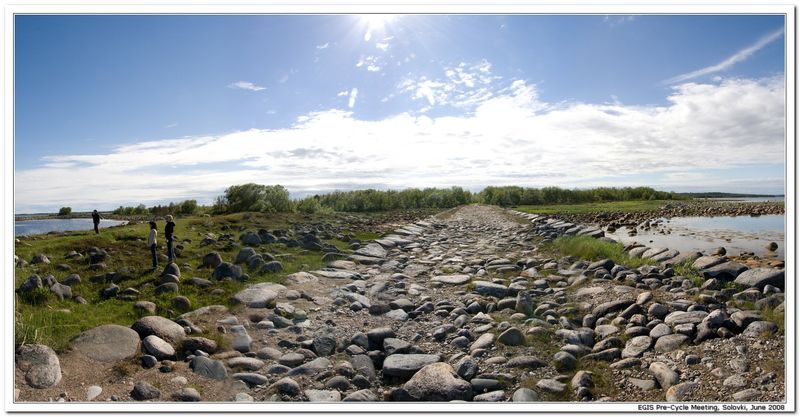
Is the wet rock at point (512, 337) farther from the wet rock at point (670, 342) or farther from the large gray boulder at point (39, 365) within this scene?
the large gray boulder at point (39, 365)

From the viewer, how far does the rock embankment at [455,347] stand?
4820 millimetres

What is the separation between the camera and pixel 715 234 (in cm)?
1391

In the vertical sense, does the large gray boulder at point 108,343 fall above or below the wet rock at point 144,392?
above

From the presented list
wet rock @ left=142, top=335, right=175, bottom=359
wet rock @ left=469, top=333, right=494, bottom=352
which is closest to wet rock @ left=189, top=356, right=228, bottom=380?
wet rock @ left=142, top=335, right=175, bottom=359

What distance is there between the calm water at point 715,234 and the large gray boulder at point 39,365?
1027 centimetres

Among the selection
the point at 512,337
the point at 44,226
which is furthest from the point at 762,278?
the point at 44,226

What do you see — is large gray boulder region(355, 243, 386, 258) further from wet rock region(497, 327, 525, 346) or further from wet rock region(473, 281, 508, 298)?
wet rock region(497, 327, 525, 346)

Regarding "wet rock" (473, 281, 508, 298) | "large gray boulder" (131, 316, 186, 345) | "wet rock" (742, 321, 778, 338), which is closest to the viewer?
"wet rock" (742, 321, 778, 338)

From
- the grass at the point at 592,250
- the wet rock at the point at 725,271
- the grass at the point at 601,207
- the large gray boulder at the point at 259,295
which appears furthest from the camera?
the grass at the point at 601,207

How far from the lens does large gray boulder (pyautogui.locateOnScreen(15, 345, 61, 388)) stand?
4801mm

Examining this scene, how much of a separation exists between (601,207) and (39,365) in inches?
719

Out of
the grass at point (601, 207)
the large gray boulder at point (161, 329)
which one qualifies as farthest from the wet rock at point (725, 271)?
the large gray boulder at point (161, 329)

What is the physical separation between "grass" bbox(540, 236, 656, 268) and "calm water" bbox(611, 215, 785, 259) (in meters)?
1.44
